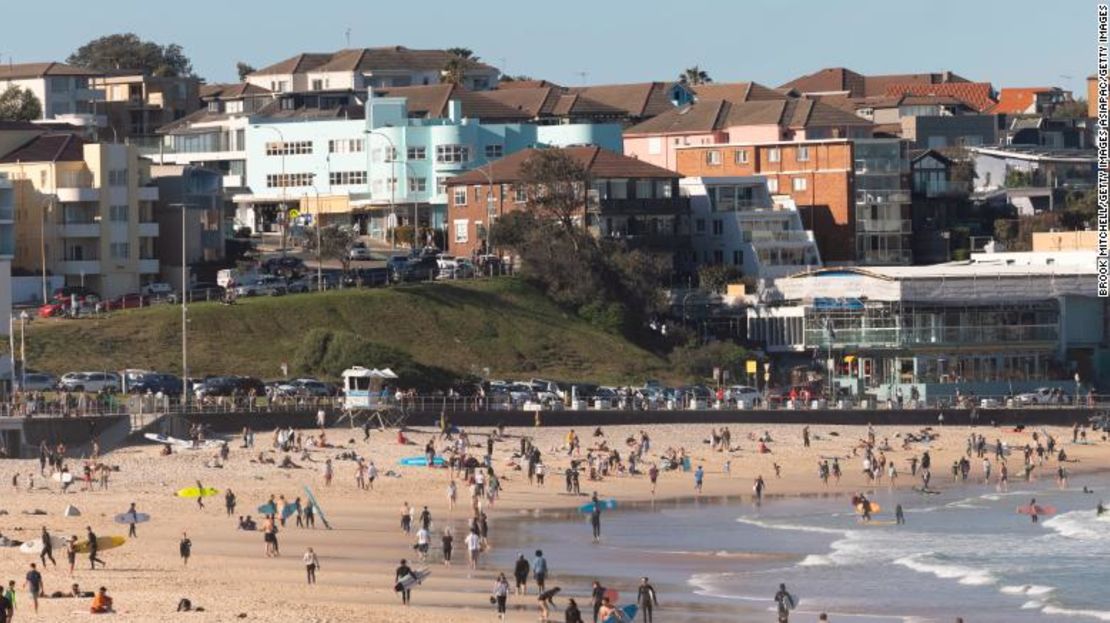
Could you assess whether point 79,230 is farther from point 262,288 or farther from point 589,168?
point 589,168

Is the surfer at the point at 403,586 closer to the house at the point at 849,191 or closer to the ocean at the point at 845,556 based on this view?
the ocean at the point at 845,556

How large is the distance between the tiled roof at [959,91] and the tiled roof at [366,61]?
35180 millimetres

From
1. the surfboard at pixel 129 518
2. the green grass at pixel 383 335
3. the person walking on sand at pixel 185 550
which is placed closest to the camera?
the person walking on sand at pixel 185 550

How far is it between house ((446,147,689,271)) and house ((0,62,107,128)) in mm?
38043

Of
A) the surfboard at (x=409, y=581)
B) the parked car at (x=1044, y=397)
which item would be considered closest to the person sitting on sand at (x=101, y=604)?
the surfboard at (x=409, y=581)

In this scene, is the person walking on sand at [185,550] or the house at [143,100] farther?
the house at [143,100]

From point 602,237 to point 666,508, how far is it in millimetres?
42050

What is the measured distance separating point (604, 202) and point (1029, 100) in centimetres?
7228

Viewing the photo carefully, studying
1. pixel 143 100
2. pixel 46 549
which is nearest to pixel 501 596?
pixel 46 549

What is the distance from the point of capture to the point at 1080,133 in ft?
491

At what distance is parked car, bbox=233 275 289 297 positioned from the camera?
3806 inches

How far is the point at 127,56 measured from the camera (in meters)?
187

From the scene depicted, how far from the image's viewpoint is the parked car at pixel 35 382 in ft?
262

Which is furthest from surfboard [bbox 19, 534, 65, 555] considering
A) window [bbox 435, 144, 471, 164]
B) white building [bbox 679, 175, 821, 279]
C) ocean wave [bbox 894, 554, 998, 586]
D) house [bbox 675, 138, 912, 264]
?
window [bbox 435, 144, 471, 164]
